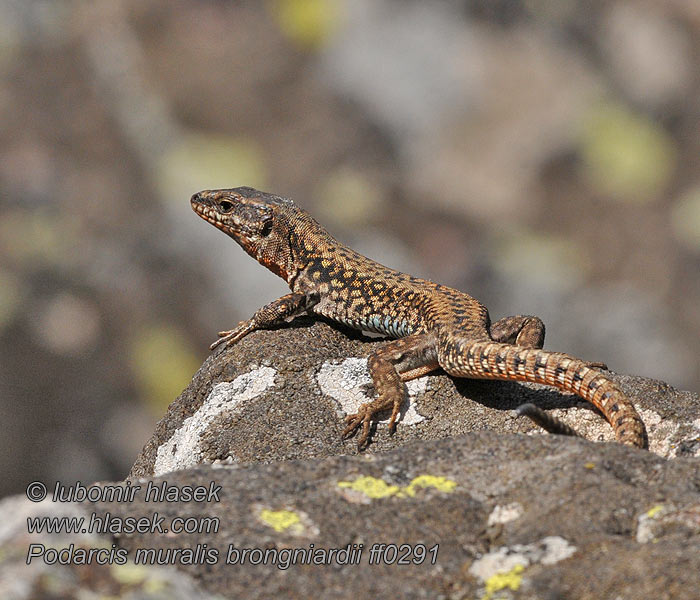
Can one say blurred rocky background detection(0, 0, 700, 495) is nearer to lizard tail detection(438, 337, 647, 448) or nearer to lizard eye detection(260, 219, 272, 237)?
lizard eye detection(260, 219, 272, 237)

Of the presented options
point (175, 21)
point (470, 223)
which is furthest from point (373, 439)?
point (175, 21)

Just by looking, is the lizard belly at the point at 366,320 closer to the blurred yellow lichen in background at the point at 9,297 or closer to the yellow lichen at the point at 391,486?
the yellow lichen at the point at 391,486

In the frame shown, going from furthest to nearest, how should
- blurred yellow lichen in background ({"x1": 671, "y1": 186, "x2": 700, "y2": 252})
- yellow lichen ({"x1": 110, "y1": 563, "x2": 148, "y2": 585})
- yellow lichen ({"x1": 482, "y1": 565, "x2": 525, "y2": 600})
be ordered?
blurred yellow lichen in background ({"x1": 671, "y1": 186, "x2": 700, "y2": 252})
yellow lichen ({"x1": 482, "y1": 565, "x2": 525, "y2": 600})
yellow lichen ({"x1": 110, "y1": 563, "x2": 148, "y2": 585})

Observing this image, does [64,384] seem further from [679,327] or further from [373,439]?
[679,327]

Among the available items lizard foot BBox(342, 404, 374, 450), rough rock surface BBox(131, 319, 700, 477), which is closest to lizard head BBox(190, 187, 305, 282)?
rough rock surface BBox(131, 319, 700, 477)

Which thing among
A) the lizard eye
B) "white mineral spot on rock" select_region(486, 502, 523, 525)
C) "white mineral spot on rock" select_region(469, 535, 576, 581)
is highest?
the lizard eye

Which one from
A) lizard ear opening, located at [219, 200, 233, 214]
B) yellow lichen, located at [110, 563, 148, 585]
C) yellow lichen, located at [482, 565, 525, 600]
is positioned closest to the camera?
yellow lichen, located at [110, 563, 148, 585]
